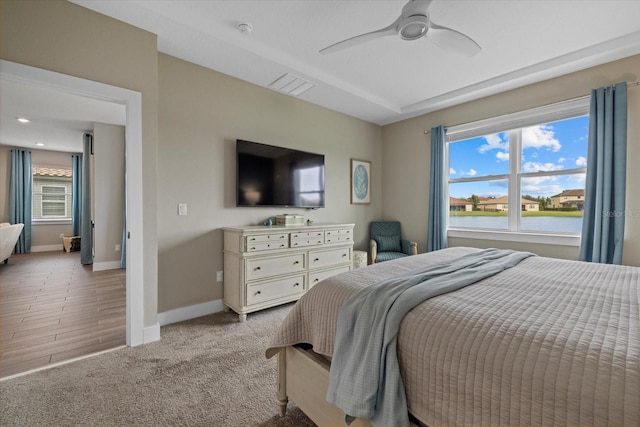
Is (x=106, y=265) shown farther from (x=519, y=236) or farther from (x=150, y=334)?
(x=519, y=236)

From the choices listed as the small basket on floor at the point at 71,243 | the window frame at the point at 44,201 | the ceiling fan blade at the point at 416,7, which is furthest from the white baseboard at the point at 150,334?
the window frame at the point at 44,201

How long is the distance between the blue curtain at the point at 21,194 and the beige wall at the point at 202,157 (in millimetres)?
6483

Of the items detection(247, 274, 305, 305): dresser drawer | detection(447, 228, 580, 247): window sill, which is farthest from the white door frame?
detection(447, 228, 580, 247): window sill

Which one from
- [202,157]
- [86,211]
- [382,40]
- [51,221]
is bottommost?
[51,221]

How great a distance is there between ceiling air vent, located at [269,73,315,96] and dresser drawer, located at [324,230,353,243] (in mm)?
1769

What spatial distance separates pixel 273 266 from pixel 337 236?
975mm

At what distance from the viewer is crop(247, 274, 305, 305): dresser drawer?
2811mm

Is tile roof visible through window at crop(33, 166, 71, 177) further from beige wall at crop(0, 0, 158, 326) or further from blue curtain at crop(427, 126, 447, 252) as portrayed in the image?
blue curtain at crop(427, 126, 447, 252)

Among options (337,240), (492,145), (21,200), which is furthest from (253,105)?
(21,200)

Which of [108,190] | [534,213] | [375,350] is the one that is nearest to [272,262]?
[375,350]

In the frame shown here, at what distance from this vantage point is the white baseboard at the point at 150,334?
2304 mm

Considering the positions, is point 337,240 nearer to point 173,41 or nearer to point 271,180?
point 271,180

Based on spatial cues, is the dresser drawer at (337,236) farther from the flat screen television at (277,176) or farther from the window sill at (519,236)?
the window sill at (519,236)

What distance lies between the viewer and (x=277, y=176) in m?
3.41
